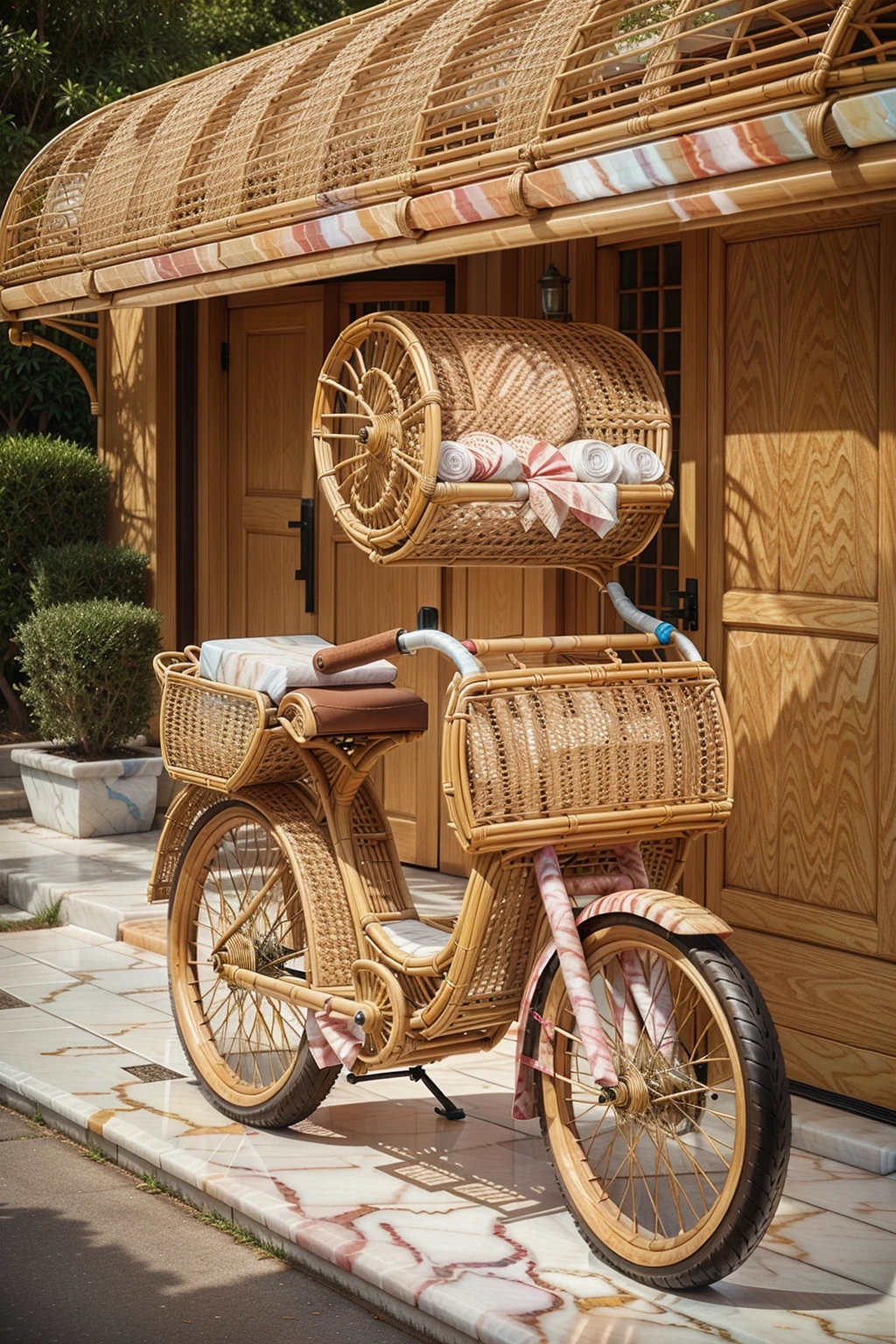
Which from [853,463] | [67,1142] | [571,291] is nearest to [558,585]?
[571,291]

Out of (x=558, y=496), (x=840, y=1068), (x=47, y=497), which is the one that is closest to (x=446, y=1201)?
(x=840, y=1068)

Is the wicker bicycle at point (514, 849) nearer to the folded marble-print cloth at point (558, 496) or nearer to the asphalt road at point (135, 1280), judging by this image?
the folded marble-print cloth at point (558, 496)

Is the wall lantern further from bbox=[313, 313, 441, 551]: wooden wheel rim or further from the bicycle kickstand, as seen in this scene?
the bicycle kickstand

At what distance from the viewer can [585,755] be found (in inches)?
176

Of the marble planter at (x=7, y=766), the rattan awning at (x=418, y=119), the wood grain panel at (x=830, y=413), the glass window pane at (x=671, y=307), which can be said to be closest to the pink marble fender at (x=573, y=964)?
the wood grain panel at (x=830, y=413)

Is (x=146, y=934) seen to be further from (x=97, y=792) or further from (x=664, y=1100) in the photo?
(x=664, y=1100)

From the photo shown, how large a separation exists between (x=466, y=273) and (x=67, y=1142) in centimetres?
413

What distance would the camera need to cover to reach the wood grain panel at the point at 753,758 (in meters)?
5.80

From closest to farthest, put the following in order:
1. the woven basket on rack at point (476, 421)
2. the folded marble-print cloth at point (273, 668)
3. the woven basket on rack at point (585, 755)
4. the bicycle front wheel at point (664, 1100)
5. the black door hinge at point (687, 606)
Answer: the bicycle front wheel at point (664, 1100) < the woven basket on rack at point (585, 755) < the woven basket on rack at point (476, 421) < the folded marble-print cloth at point (273, 668) < the black door hinge at point (687, 606)

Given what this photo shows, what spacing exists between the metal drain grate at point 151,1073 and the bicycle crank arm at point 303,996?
0.60 metres

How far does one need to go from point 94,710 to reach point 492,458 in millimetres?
5439

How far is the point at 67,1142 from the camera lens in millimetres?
5582

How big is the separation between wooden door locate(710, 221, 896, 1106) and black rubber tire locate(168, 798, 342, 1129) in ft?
4.93

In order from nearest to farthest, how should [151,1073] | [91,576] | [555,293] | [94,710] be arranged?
[151,1073], [555,293], [94,710], [91,576]
